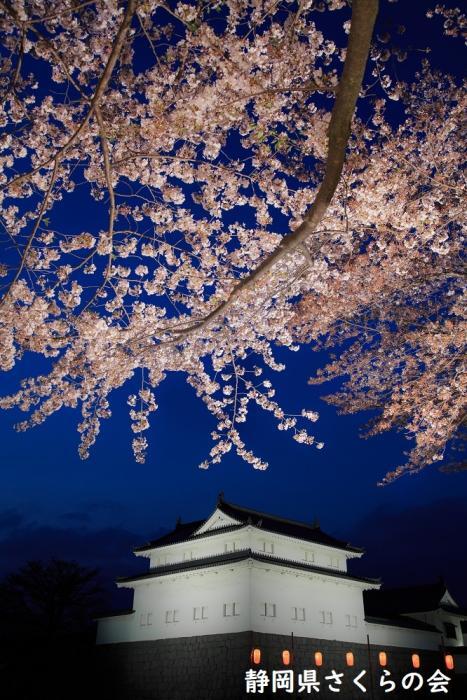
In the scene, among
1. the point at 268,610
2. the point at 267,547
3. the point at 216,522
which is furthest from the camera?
the point at 216,522

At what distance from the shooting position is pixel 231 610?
56.3ft

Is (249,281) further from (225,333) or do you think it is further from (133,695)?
(133,695)

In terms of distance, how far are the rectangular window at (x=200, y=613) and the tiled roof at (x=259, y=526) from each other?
259cm

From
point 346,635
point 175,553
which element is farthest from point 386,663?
point 175,553

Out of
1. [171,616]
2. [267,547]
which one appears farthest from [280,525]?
[171,616]

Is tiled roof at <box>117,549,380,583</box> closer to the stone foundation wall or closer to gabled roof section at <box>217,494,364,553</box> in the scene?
gabled roof section at <box>217,494,364,553</box>

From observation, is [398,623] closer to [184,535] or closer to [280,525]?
[280,525]

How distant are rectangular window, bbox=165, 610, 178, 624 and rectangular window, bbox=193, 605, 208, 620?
37.2 inches

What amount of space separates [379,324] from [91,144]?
642cm

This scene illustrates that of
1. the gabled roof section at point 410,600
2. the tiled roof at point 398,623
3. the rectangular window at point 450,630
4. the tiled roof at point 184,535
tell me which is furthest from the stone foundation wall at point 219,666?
the gabled roof section at point 410,600

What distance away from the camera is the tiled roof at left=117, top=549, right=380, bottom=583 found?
58.2 feet

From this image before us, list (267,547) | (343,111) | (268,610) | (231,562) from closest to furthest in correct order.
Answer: (343,111), (268,610), (231,562), (267,547)

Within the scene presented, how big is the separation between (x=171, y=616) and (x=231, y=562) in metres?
3.56

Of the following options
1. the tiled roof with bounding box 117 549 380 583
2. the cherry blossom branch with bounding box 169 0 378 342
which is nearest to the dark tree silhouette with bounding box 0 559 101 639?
the tiled roof with bounding box 117 549 380 583
